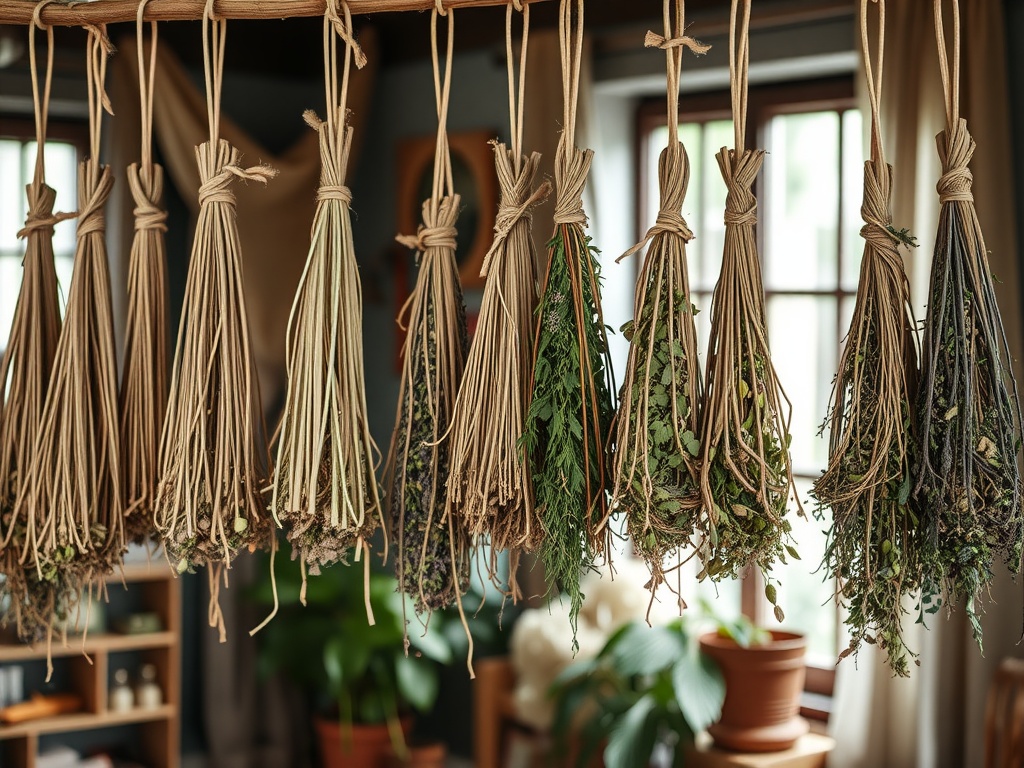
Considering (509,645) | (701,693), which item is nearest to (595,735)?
(701,693)

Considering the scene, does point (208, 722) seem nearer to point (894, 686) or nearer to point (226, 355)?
point (894, 686)

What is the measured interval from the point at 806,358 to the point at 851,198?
438 mm

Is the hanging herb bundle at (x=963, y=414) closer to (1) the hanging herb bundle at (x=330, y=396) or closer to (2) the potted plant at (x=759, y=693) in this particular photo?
(1) the hanging herb bundle at (x=330, y=396)

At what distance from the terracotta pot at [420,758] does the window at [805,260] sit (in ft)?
3.52

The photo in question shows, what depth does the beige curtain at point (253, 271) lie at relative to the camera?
3.59m

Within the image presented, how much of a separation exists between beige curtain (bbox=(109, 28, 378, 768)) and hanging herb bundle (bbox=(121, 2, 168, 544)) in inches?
91.3

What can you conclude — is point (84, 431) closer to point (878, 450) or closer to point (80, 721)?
point (878, 450)

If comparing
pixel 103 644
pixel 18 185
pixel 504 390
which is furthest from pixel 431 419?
pixel 18 185

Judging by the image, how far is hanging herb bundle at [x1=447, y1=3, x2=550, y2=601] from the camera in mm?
1227

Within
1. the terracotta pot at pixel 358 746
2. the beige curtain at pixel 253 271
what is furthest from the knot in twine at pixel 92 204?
the terracotta pot at pixel 358 746

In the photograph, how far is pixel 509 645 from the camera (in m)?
3.50

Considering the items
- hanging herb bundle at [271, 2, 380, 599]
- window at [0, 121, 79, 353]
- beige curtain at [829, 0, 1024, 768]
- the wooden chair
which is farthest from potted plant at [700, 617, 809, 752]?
window at [0, 121, 79, 353]

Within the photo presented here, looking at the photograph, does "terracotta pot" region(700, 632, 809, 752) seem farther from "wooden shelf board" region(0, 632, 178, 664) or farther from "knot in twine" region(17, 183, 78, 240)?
"knot in twine" region(17, 183, 78, 240)

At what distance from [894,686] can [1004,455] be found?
5.51 ft
